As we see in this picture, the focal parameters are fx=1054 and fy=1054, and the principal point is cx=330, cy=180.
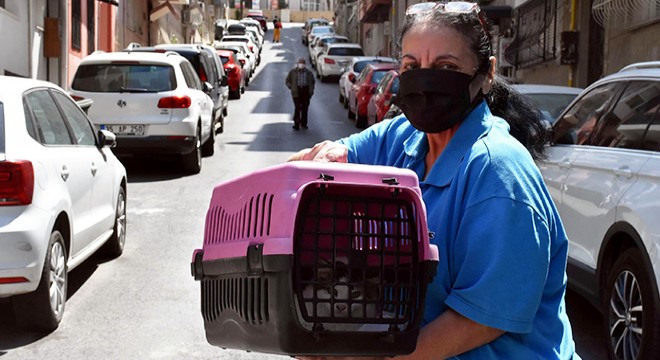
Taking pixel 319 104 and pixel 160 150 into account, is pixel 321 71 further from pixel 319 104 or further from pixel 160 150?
pixel 160 150

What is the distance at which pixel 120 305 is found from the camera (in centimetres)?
748

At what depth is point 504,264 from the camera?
6.75 ft

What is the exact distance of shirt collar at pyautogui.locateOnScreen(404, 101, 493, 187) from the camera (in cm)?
226

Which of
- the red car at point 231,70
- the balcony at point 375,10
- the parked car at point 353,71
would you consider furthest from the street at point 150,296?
the balcony at point 375,10

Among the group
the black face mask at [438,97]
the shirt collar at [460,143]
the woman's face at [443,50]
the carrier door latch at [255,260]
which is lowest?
the carrier door latch at [255,260]

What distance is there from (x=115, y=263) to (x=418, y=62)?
277 inches

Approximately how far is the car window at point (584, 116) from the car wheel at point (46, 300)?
10.9 ft

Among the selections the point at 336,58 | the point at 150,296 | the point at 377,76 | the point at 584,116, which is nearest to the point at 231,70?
the point at 377,76

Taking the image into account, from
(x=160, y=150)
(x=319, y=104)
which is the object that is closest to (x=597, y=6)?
(x=160, y=150)

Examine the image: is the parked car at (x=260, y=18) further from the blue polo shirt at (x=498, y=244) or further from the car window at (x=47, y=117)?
the blue polo shirt at (x=498, y=244)

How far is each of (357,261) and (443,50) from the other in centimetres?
58

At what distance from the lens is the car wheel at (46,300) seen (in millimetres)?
6492

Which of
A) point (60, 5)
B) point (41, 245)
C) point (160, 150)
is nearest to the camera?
point (41, 245)

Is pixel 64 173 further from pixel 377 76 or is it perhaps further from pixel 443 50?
pixel 377 76
